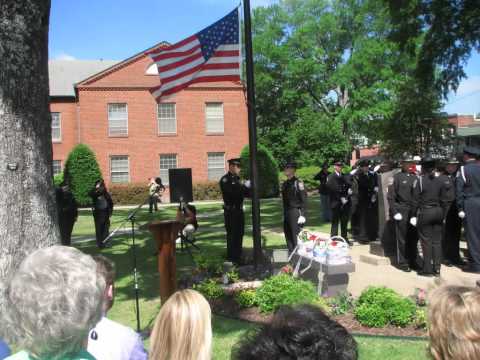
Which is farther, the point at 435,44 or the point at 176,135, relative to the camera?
the point at 176,135

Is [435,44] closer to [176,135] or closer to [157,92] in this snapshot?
[157,92]

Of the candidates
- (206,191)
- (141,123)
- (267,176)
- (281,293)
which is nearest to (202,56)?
(281,293)

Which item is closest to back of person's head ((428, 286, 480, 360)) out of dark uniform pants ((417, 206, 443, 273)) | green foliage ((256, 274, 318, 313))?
green foliage ((256, 274, 318, 313))

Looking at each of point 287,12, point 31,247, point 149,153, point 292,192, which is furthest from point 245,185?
point 287,12

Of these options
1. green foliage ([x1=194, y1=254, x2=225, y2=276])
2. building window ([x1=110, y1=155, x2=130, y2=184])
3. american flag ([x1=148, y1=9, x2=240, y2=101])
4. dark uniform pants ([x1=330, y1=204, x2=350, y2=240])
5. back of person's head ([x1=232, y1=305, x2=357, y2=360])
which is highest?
american flag ([x1=148, y1=9, x2=240, y2=101])

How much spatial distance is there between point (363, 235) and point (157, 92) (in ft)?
21.6

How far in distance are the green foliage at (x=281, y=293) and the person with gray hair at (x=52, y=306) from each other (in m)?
4.61

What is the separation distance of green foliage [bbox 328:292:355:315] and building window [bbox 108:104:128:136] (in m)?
28.8

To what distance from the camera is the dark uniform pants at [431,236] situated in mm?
8586

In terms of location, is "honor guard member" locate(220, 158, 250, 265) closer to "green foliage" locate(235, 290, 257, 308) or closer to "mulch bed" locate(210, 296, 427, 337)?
"mulch bed" locate(210, 296, 427, 337)

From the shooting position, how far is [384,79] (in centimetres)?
4519

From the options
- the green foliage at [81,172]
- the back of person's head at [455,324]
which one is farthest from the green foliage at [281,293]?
the green foliage at [81,172]

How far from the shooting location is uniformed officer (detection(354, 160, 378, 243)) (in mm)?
12367

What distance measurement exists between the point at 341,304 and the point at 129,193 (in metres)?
27.3
